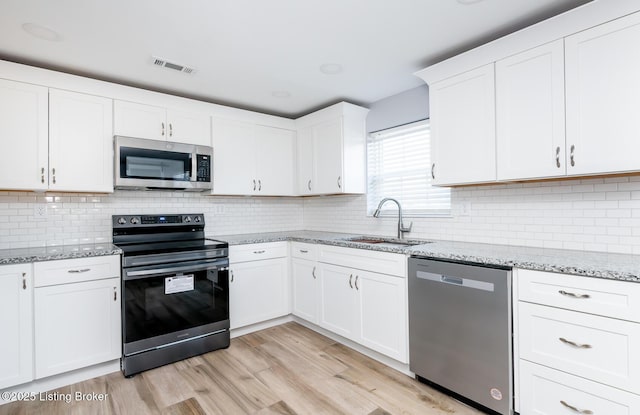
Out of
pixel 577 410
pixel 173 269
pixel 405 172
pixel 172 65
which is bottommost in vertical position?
pixel 577 410

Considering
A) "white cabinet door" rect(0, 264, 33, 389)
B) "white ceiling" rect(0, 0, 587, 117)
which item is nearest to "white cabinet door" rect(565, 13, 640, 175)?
"white ceiling" rect(0, 0, 587, 117)

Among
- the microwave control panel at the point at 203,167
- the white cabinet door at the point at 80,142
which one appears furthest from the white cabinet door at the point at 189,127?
the white cabinet door at the point at 80,142

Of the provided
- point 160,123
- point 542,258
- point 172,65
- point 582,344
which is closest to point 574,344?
point 582,344

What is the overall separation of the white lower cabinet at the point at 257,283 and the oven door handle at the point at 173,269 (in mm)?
215

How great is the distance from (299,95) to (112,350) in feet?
9.00

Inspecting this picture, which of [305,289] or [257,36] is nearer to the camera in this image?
[257,36]

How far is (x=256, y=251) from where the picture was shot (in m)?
3.33

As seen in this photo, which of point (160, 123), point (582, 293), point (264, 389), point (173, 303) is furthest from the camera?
point (160, 123)

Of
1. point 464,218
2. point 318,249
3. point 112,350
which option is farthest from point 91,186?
point 464,218

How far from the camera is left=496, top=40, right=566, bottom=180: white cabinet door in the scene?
1.98m

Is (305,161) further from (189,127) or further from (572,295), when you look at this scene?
(572,295)

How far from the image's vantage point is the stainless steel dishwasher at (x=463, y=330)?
6.19ft

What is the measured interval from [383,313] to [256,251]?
139 cm

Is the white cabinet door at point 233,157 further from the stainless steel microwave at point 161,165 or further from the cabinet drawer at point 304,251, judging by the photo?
the cabinet drawer at point 304,251
